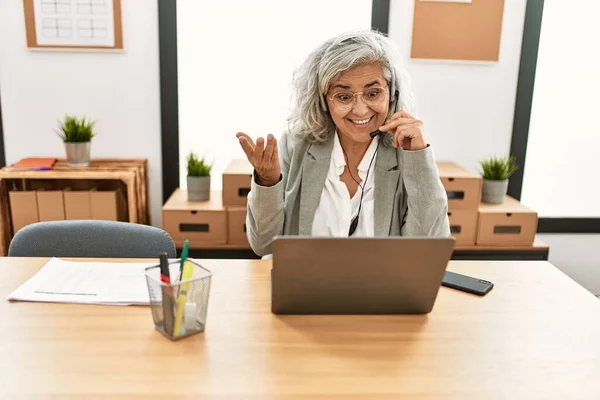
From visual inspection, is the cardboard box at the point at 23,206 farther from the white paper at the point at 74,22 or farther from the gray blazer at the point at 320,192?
the gray blazer at the point at 320,192

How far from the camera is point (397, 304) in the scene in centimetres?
118

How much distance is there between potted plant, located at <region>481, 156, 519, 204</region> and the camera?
10.00 feet

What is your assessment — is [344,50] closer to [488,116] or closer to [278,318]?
[278,318]

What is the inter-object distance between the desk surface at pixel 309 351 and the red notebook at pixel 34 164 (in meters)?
1.71

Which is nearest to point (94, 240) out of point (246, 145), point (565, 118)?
point (246, 145)

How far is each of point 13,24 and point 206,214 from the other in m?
1.41

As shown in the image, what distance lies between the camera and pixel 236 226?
2.88 metres

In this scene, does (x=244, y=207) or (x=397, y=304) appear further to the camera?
(x=244, y=207)

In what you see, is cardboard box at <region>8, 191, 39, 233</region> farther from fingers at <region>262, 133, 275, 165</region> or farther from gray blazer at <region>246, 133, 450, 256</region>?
fingers at <region>262, 133, 275, 165</region>

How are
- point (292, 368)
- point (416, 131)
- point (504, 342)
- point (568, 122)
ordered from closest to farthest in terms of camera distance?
point (292, 368) < point (504, 342) < point (416, 131) < point (568, 122)

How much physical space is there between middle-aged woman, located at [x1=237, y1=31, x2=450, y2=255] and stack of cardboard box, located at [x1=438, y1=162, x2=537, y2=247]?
118 cm

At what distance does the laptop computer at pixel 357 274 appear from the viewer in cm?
106

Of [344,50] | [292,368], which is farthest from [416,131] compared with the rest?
[292,368]

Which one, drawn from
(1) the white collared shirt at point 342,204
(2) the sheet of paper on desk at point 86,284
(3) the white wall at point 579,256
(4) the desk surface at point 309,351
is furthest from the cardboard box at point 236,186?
(3) the white wall at point 579,256
